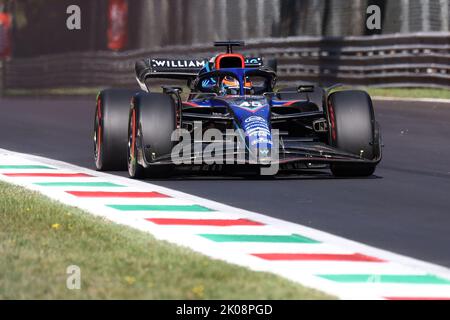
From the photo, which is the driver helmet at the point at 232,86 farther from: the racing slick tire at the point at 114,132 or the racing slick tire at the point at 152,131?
the racing slick tire at the point at 152,131

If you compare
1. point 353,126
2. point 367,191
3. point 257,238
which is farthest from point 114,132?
point 257,238

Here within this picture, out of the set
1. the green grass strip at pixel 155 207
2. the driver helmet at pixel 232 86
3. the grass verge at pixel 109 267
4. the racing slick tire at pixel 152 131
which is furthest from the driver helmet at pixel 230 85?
the grass verge at pixel 109 267

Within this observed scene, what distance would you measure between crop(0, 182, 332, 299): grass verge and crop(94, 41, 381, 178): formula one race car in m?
3.37

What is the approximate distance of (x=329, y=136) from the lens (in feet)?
51.3

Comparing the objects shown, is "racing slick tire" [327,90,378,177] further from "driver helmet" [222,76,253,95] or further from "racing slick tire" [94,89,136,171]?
"racing slick tire" [94,89,136,171]

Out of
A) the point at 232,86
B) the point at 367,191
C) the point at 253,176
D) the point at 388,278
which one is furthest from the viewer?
the point at 232,86

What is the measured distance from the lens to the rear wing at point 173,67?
18062mm

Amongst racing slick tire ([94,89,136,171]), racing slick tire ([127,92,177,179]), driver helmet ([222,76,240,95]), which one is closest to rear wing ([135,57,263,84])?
driver helmet ([222,76,240,95])

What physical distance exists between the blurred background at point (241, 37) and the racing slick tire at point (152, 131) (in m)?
17.0

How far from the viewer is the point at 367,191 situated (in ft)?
47.3

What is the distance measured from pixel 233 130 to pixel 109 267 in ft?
20.4

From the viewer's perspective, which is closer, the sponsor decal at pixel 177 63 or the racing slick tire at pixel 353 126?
the racing slick tire at pixel 353 126

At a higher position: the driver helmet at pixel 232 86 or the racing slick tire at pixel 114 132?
the driver helmet at pixel 232 86

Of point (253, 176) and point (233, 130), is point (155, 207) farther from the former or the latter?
point (253, 176)
